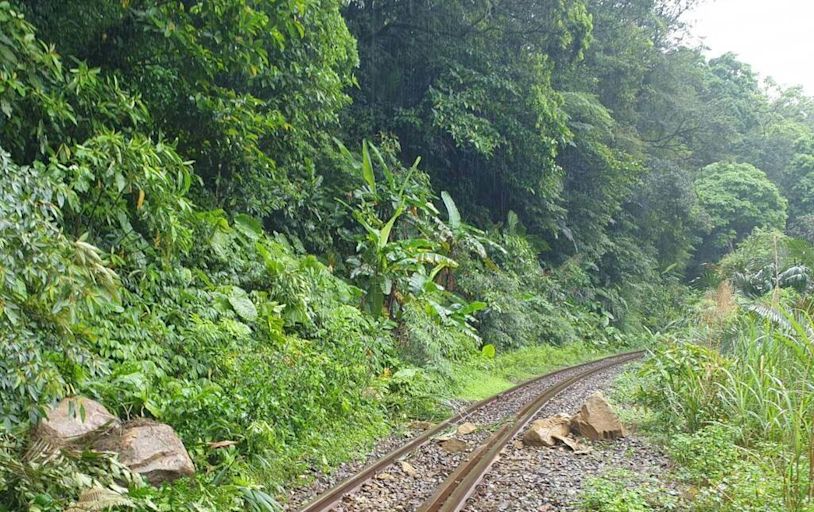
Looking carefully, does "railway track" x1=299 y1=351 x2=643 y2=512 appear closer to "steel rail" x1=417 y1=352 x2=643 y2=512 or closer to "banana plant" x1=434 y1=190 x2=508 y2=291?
"steel rail" x1=417 y1=352 x2=643 y2=512

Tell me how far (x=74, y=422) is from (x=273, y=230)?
7.54m

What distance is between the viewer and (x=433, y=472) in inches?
231

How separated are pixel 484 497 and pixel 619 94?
23.8 metres

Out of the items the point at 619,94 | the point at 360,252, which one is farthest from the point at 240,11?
the point at 619,94

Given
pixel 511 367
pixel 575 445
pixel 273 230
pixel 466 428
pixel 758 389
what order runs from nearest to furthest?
1. pixel 758 389
2. pixel 575 445
3. pixel 466 428
4. pixel 273 230
5. pixel 511 367

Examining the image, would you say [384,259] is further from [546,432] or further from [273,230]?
[546,432]

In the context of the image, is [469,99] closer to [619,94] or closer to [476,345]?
[476,345]

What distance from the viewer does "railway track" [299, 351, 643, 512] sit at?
4.83 metres

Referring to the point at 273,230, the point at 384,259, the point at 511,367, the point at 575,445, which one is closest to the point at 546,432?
the point at 575,445

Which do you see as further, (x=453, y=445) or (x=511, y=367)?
(x=511, y=367)

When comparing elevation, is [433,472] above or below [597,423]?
below

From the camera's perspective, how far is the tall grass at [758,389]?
4426 mm

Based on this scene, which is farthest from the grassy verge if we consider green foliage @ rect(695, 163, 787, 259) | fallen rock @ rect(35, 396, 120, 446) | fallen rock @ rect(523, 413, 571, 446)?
green foliage @ rect(695, 163, 787, 259)

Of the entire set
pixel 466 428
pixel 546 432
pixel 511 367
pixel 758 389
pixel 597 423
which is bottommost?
pixel 511 367
